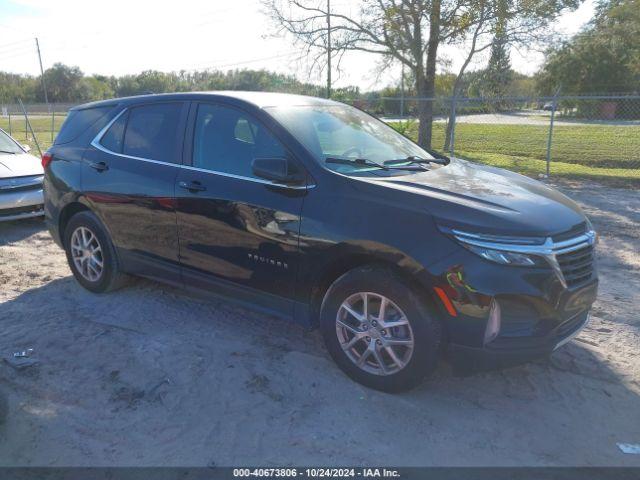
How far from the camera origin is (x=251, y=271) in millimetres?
3854

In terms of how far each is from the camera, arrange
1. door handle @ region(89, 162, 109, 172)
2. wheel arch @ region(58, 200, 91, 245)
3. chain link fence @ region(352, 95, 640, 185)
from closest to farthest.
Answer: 1. door handle @ region(89, 162, 109, 172)
2. wheel arch @ region(58, 200, 91, 245)
3. chain link fence @ region(352, 95, 640, 185)

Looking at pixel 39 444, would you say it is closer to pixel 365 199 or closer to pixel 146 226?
pixel 146 226

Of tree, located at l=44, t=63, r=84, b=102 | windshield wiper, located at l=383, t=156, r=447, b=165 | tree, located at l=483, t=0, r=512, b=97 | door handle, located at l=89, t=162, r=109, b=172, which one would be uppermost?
tree, located at l=44, t=63, r=84, b=102

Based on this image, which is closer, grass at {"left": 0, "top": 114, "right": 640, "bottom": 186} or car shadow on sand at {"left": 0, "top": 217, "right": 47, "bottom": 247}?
car shadow on sand at {"left": 0, "top": 217, "right": 47, "bottom": 247}

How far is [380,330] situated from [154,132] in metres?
2.53

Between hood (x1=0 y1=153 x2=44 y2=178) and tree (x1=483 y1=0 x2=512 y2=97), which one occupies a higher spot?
tree (x1=483 y1=0 x2=512 y2=97)

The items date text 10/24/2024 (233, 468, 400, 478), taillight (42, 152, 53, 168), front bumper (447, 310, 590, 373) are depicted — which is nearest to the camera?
date text 10/24/2024 (233, 468, 400, 478)

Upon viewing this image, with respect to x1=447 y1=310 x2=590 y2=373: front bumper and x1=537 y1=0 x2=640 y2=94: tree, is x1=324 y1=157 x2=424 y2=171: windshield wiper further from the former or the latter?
x1=537 y1=0 x2=640 y2=94: tree

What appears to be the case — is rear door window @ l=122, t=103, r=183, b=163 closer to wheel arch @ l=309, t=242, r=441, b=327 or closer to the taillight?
the taillight

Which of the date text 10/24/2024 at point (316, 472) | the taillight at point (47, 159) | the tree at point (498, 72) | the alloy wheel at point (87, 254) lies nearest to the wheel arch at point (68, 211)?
the alloy wheel at point (87, 254)

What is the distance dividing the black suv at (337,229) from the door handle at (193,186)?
0.01m

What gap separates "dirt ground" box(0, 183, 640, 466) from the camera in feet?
9.59

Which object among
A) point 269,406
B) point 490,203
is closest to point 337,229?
point 490,203

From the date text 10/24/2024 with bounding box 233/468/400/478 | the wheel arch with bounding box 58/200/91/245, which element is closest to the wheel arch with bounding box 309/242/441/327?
the date text 10/24/2024 with bounding box 233/468/400/478
